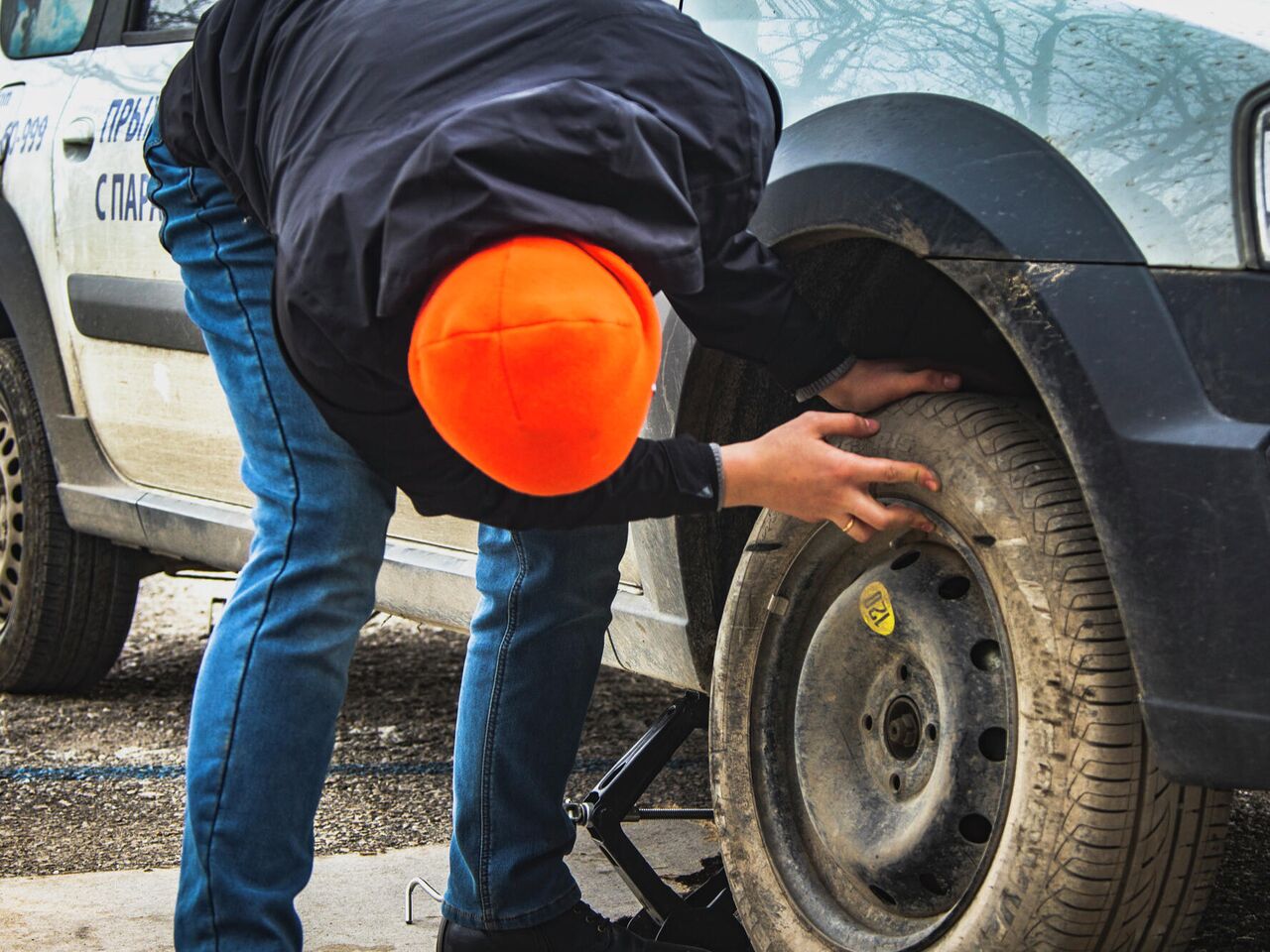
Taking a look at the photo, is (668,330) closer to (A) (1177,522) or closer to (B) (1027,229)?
(B) (1027,229)

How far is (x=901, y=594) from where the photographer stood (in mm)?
1879

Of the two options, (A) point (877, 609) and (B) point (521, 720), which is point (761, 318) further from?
(B) point (521, 720)

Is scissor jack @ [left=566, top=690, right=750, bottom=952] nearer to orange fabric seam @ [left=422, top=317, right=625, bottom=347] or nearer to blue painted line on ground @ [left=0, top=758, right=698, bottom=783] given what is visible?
blue painted line on ground @ [left=0, top=758, right=698, bottom=783]

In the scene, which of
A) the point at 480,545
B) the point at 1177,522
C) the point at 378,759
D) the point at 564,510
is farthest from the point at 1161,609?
the point at 378,759

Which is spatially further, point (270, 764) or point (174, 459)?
point (174, 459)

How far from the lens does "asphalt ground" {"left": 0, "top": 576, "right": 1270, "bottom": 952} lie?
107 inches

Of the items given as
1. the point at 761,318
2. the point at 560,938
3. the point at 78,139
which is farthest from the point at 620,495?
the point at 78,139

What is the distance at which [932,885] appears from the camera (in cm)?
185

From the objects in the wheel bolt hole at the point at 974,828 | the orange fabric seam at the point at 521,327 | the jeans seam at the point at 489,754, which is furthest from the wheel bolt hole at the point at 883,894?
the orange fabric seam at the point at 521,327

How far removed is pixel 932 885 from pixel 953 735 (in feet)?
0.61

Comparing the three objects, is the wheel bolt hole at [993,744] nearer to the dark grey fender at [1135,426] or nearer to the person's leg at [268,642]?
the dark grey fender at [1135,426]

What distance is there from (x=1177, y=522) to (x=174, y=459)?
2.32m

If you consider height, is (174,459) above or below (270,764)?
below

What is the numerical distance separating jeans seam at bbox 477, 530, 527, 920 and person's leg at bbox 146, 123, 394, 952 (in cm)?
25
